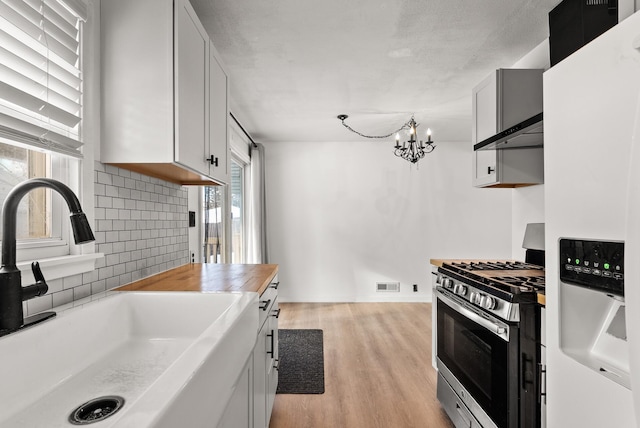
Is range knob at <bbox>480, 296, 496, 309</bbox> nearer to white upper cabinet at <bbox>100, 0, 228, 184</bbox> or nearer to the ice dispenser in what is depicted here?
the ice dispenser

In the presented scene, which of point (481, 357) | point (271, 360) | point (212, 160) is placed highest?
point (212, 160)

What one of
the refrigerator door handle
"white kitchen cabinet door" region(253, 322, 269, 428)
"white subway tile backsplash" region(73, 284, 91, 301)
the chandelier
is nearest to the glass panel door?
the chandelier

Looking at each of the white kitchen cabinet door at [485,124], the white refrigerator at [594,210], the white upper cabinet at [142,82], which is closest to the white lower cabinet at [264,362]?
the white upper cabinet at [142,82]

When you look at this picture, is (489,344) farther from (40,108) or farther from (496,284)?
(40,108)

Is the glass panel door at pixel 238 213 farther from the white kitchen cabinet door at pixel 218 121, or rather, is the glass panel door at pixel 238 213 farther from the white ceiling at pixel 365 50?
the white kitchen cabinet door at pixel 218 121

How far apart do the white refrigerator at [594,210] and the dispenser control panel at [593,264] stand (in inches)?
0.9

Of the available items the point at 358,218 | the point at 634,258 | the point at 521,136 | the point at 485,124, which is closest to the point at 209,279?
the point at 634,258

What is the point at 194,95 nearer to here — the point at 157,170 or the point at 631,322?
the point at 157,170

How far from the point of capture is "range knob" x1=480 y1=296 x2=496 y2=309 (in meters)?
1.54

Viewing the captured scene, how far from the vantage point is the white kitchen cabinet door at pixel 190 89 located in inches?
56.2

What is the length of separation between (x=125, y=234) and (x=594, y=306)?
1.87 m

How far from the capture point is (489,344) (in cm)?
159

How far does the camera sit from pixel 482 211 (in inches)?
201

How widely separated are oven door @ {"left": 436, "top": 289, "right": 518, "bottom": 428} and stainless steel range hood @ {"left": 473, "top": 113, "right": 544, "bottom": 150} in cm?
90
